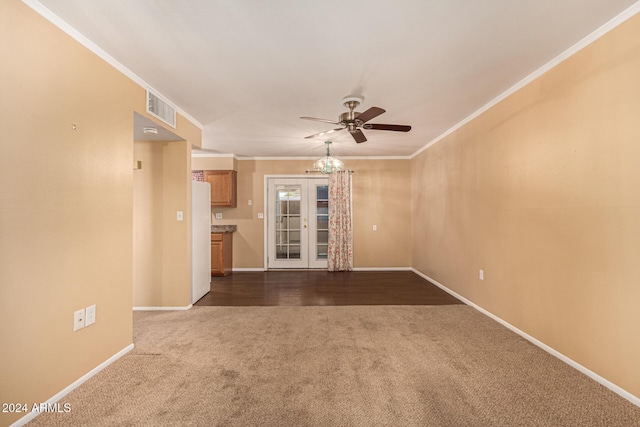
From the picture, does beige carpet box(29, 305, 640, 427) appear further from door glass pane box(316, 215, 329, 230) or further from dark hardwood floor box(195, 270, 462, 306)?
door glass pane box(316, 215, 329, 230)

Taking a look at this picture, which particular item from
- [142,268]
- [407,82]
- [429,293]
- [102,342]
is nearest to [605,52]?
[407,82]

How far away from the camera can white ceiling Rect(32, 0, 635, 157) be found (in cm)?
183

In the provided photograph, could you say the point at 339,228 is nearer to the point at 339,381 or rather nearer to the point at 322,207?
the point at 322,207

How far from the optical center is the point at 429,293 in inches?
177

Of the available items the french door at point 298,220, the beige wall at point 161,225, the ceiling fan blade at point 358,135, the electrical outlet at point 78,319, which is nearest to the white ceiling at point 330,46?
the ceiling fan blade at point 358,135

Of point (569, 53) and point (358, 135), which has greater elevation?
point (569, 53)

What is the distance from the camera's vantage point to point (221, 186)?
6082mm

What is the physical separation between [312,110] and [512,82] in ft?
6.94

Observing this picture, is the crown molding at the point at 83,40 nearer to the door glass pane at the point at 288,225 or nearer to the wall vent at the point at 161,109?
the wall vent at the point at 161,109

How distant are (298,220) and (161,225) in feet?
10.4

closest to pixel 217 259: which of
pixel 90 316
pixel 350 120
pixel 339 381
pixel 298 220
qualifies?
pixel 298 220

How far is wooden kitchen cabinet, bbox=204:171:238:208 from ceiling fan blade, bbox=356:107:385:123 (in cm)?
384

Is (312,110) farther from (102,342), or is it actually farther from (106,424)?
(106,424)

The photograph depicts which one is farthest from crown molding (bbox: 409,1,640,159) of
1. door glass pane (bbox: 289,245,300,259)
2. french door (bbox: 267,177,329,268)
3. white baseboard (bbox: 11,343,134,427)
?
white baseboard (bbox: 11,343,134,427)
